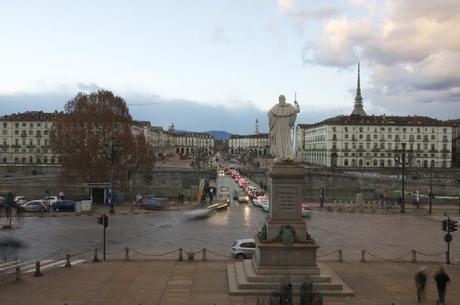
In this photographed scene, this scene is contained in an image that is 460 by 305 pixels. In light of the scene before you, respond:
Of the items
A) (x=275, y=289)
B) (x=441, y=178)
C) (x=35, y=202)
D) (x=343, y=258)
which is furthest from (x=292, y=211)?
(x=441, y=178)

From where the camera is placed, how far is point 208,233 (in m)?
36.7

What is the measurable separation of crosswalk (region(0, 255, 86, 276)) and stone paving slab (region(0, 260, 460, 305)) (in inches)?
43.0

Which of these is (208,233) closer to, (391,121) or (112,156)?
(112,156)

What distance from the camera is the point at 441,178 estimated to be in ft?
374

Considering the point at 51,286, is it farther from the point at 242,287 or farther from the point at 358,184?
the point at 358,184

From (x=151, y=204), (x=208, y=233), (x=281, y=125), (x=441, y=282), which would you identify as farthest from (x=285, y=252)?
(x=151, y=204)

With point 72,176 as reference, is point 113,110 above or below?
above

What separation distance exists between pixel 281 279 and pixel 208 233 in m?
18.3

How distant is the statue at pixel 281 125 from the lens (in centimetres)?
2031

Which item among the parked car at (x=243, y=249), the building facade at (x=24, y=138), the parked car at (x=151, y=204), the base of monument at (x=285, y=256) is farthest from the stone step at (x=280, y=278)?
the building facade at (x=24, y=138)

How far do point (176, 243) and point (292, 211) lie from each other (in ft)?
45.5

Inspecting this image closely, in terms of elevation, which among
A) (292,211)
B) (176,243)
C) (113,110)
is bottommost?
(176,243)

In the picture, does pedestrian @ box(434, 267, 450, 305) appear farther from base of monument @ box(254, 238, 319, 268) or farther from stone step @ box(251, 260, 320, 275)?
base of monument @ box(254, 238, 319, 268)

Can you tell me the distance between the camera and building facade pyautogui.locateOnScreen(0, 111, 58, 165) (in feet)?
454
